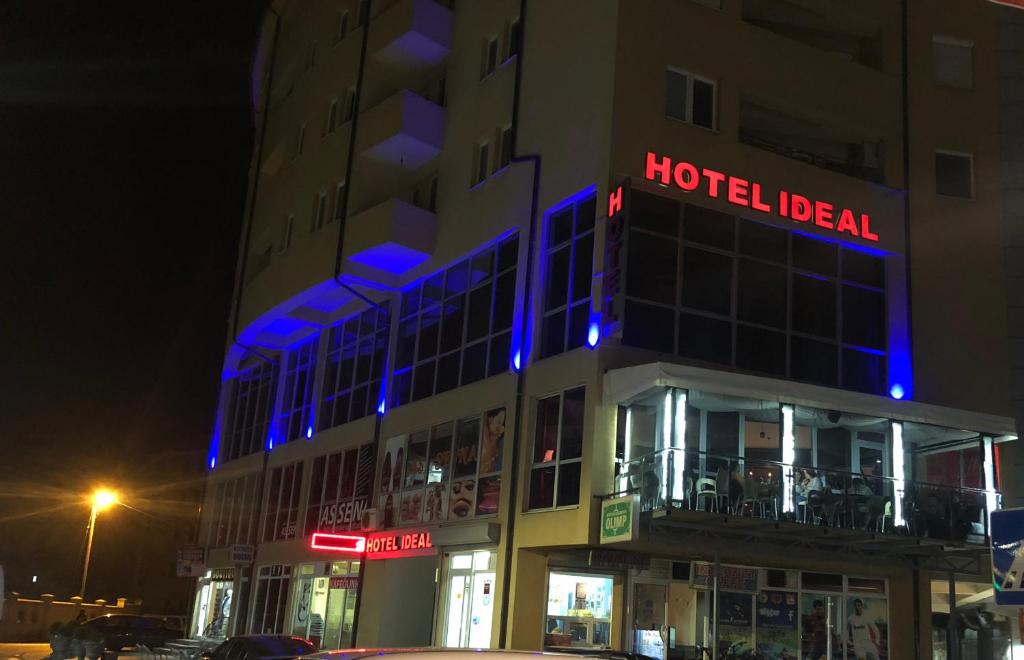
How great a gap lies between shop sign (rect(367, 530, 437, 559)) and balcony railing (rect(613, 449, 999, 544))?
7.01 meters

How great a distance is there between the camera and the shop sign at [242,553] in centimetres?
3412

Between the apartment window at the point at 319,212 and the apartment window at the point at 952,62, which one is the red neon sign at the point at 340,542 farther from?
the apartment window at the point at 952,62

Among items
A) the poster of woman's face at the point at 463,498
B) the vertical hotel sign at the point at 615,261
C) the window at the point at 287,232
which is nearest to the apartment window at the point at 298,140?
the window at the point at 287,232

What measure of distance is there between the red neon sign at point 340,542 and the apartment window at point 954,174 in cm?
1729

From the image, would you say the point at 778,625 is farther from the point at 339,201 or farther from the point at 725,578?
the point at 339,201

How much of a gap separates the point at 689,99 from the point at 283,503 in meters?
20.1

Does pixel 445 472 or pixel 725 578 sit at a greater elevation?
pixel 445 472

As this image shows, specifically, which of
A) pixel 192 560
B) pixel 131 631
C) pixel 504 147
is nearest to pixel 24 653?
pixel 131 631

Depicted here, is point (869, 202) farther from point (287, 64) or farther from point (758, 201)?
point (287, 64)

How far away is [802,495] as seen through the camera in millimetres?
18297

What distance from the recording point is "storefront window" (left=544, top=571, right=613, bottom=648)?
19.7 m

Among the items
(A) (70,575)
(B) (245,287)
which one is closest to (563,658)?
(B) (245,287)

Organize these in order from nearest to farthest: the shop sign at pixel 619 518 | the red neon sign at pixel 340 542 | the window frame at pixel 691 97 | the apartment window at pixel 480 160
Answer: the shop sign at pixel 619 518 < the window frame at pixel 691 97 < the apartment window at pixel 480 160 < the red neon sign at pixel 340 542

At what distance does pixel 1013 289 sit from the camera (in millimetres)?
23344
